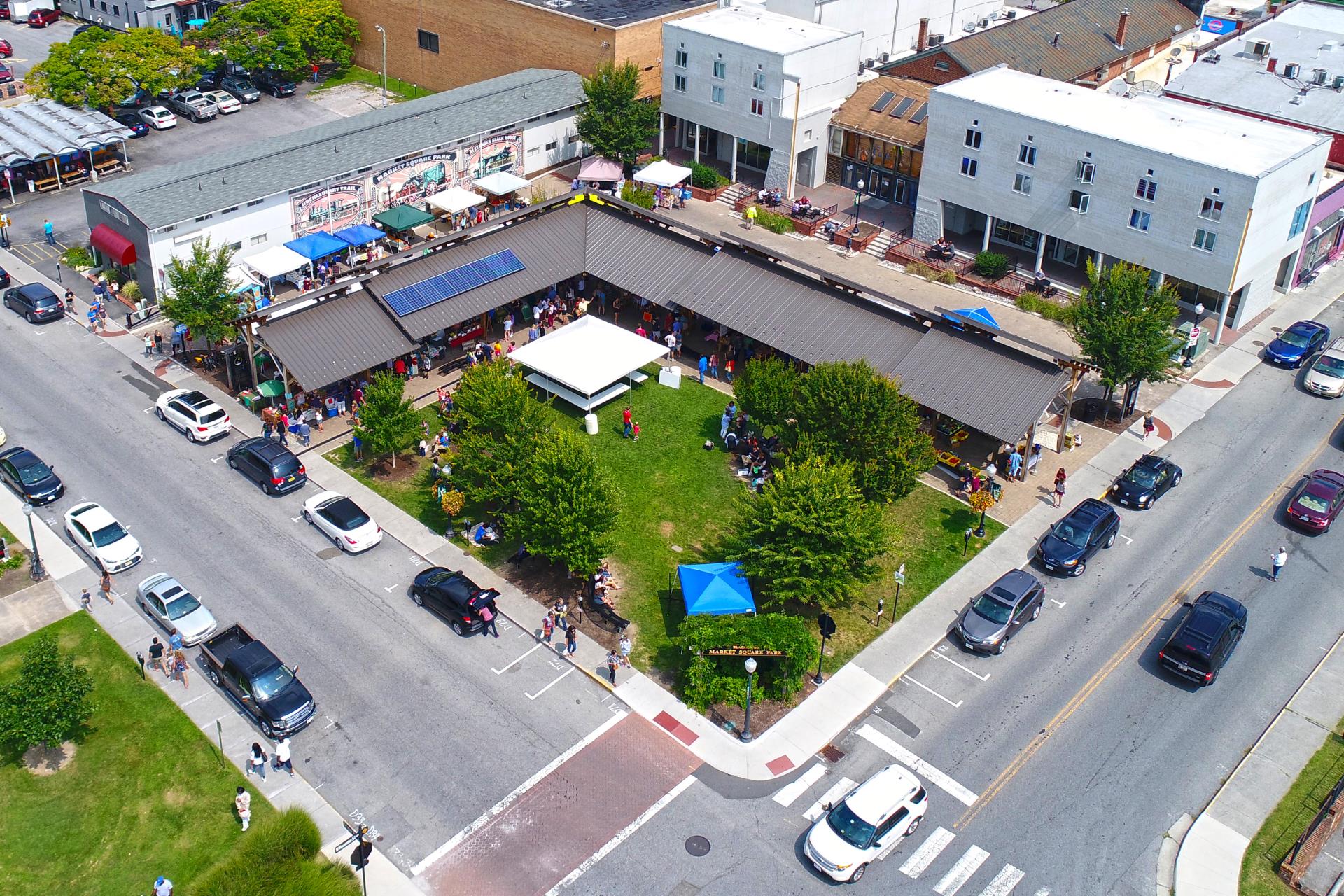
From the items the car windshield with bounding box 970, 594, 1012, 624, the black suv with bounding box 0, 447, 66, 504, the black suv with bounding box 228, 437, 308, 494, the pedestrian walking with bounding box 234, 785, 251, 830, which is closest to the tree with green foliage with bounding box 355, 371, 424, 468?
the black suv with bounding box 228, 437, 308, 494

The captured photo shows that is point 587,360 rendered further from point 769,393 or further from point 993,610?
point 993,610

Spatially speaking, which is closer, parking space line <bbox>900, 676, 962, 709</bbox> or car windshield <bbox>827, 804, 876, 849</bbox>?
car windshield <bbox>827, 804, 876, 849</bbox>

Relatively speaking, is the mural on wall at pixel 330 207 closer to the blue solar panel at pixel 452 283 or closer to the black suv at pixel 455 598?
the blue solar panel at pixel 452 283

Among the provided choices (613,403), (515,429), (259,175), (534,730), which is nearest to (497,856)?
(534,730)

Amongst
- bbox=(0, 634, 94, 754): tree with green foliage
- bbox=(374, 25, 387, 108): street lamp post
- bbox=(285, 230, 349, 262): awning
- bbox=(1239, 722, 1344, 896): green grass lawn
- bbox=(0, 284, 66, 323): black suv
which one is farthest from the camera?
bbox=(374, 25, 387, 108): street lamp post

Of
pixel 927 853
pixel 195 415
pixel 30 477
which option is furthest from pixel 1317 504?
pixel 30 477

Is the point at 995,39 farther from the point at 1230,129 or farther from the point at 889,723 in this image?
the point at 889,723

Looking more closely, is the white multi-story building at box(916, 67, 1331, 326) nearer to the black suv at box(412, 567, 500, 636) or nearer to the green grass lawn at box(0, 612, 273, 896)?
the black suv at box(412, 567, 500, 636)
